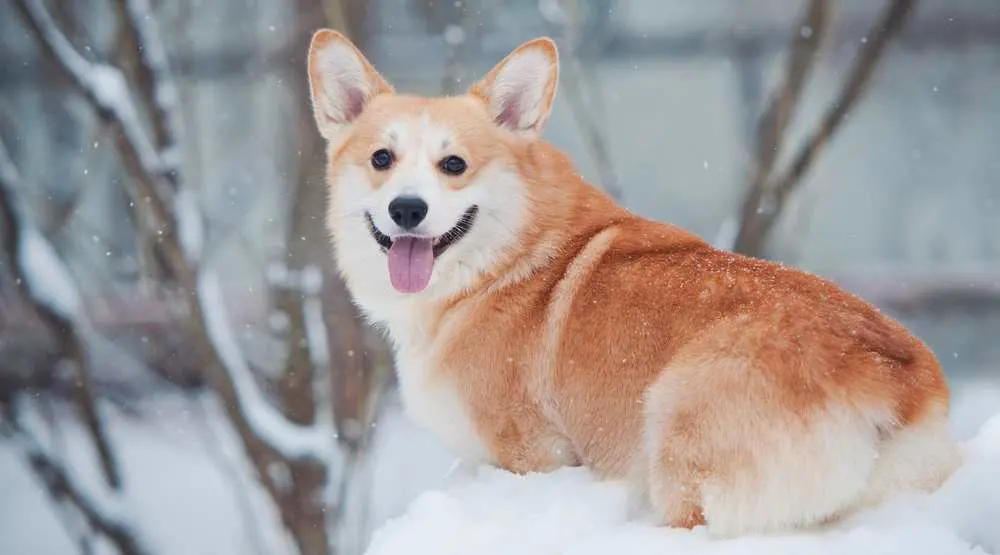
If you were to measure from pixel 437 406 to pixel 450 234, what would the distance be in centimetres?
50

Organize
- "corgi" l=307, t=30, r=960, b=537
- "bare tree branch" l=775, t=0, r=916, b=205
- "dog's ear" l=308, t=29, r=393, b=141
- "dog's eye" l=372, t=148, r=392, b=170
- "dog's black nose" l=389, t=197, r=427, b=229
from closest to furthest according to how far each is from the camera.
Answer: "corgi" l=307, t=30, r=960, b=537 < "dog's black nose" l=389, t=197, r=427, b=229 < "dog's eye" l=372, t=148, r=392, b=170 < "dog's ear" l=308, t=29, r=393, b=141 < "bare tree branch" l=775, t=0, r=916, b=205

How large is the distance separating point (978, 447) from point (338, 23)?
3656 millimetres

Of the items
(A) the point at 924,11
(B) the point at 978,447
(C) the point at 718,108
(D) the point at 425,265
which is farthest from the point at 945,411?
(A) the point at 924,11

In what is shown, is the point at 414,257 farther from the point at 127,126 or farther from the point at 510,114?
the point at 127,126

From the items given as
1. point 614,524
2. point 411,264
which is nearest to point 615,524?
point 614,524

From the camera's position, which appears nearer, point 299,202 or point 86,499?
point 299,202

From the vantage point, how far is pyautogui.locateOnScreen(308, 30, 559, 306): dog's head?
303cm

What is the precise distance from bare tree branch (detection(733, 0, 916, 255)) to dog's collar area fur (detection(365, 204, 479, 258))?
2445 millimetres

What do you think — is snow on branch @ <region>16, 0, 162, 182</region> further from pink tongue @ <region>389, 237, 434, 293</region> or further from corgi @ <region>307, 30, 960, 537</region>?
pink tongue @ <region>389, 237, 434, 293</region>

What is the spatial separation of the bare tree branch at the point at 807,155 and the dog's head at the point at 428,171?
7.44 feet

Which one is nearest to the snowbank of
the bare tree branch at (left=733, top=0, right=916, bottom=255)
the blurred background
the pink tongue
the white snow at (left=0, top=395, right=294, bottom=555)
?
the blurred background

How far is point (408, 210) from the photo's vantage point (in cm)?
291

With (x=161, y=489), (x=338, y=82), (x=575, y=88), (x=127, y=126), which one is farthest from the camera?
(x=161, y=489)

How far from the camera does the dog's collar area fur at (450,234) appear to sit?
307cm
